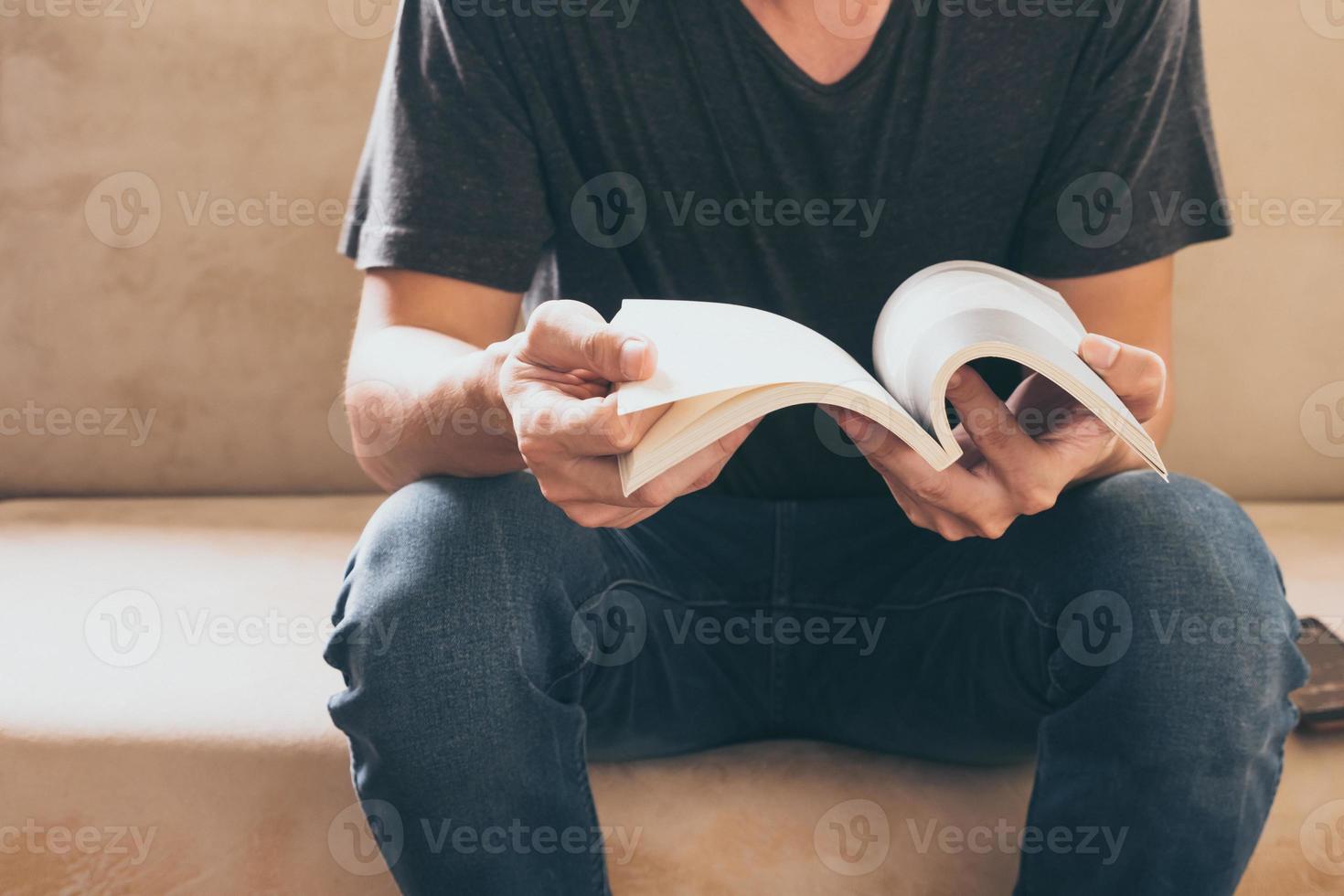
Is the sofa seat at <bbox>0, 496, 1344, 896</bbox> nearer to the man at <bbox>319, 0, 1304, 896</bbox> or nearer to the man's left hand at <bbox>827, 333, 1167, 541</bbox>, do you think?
the man at <bbox>319, 0, 1304, 896</bbox>

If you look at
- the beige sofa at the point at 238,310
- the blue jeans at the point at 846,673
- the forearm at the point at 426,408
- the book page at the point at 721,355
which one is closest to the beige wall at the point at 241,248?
the beige sofa at the point at 238,310

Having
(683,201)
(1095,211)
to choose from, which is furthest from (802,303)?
(1095,211)

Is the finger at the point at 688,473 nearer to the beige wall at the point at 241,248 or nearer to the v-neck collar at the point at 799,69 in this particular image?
the v-neck collar at the point at 799,69

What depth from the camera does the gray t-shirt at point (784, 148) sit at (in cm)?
90

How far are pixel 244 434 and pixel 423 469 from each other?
55cm

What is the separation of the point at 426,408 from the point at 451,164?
8.4 inches

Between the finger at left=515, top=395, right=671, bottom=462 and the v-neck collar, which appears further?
the v-neck collar

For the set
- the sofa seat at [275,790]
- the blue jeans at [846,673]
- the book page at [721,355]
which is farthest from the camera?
the sofa seat at [275,790]

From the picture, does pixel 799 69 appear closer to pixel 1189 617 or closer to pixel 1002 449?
pixel 1002 449

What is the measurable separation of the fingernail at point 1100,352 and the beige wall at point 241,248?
692 mm

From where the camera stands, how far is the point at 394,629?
686 millimetres

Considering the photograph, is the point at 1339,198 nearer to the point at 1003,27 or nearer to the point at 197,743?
the point at 1003,27

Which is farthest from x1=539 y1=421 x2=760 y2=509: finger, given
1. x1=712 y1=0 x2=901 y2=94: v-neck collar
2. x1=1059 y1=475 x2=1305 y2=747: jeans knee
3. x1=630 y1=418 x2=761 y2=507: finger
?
x1=712 y1=0 x2=901 y2=94: v-neck collar

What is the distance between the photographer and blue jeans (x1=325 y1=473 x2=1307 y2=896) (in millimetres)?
686
